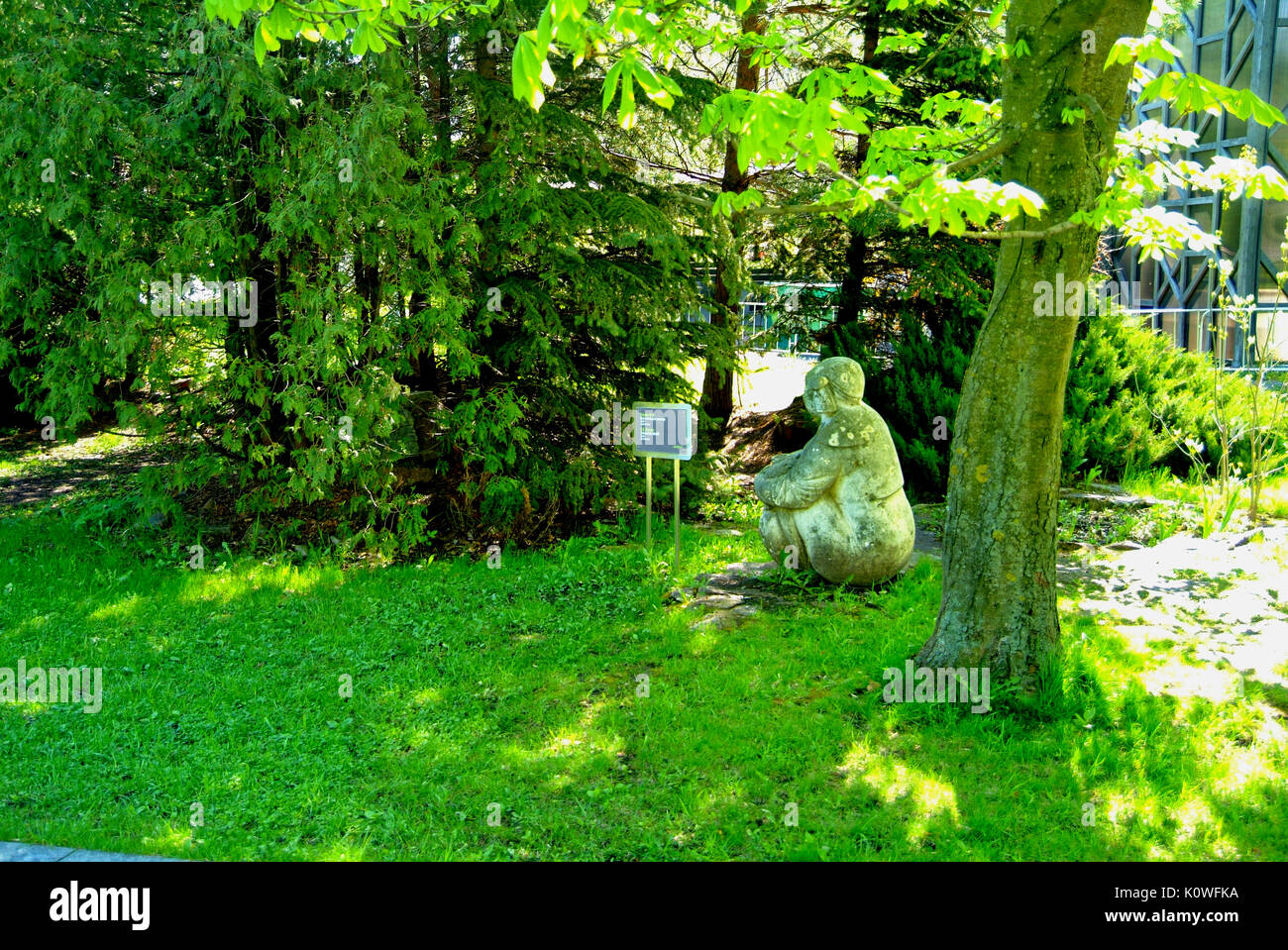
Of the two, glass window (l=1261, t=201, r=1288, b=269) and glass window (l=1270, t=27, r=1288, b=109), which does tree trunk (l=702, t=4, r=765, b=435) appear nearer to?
glass window (l=1261, t=201, r=1288, b=269)

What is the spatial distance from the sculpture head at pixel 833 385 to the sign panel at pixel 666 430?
3.24 ft

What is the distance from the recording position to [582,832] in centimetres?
475

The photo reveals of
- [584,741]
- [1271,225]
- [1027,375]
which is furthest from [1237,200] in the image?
[584,741]

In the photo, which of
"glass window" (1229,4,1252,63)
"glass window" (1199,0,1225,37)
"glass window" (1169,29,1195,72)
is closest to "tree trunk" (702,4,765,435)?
"glass window" (1229,4,1252,63)

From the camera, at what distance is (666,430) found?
816 centimetres

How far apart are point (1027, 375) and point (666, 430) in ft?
10.2

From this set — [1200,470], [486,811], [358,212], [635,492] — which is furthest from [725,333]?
[486,811]

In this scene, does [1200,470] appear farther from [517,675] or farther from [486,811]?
[486,811]

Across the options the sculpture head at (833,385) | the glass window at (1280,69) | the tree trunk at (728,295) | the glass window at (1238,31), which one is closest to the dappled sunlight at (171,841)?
the sculpture head at (833,385)

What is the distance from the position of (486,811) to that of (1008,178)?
430cm

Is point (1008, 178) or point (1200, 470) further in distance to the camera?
point (1200, 470)

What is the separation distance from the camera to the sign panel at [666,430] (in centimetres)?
810

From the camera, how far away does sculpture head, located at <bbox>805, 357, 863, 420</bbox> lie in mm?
7590

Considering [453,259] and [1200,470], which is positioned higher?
[453,259]
